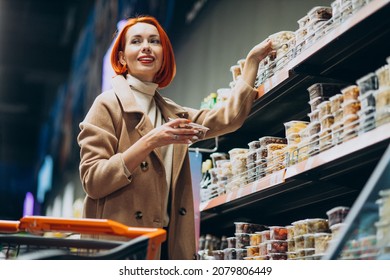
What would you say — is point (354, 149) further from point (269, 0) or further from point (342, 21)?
point (269, 0)

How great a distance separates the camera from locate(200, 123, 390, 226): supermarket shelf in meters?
2.28

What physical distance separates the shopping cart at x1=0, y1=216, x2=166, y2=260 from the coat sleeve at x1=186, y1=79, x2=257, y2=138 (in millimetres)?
808

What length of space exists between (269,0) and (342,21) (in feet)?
3.04

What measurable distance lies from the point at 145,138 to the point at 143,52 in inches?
15.5

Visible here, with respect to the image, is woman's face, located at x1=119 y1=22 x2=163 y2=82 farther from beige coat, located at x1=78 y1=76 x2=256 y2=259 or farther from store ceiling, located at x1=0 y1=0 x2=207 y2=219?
store ceiling, located at x1=0 y1=0 x2=207 y2=219

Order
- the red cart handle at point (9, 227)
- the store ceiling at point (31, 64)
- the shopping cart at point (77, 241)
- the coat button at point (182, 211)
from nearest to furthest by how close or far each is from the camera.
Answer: the shopping cart at point (77, 241), the red cart handle at point (9, 227), the coat button at point (182, 211), the store ceiling at point (31, 64)

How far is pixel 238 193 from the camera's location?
3135mm

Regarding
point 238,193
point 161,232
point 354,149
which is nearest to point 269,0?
point 238,193

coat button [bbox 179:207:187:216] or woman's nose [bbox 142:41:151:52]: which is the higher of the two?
woman's nose [bbox 142:41:151:52]

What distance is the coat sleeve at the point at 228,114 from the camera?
3068 mm

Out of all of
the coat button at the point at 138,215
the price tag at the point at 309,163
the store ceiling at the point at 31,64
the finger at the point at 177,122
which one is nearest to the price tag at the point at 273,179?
the price tag at the point at 309,163

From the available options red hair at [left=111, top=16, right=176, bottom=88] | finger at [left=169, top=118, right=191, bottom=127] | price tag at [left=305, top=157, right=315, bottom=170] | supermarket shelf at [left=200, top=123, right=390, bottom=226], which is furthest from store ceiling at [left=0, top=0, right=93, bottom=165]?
price tag at [left=305, top=157, right=315, bottom=170]

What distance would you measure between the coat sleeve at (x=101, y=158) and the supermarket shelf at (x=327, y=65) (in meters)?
0.64

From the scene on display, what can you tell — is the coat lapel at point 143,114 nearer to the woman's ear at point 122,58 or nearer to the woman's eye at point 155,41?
the woman's ear at point 122,58
